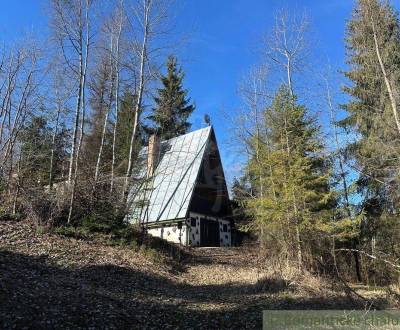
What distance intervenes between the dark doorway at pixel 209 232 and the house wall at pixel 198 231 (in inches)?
10.1

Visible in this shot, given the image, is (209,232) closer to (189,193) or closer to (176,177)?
(189,193)

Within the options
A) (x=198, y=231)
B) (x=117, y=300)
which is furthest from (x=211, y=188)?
(x=117, y=300)

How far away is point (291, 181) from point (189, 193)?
34.6ft

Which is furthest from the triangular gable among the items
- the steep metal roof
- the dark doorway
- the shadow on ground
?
the shadow on ground

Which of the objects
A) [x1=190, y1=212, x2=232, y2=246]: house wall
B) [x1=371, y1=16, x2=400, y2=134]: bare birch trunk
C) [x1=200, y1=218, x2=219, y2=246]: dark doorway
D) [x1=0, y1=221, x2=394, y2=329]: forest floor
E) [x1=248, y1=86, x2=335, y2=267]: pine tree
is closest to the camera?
[x1=0, y1=221, x2=394, y2=329]: forest floor

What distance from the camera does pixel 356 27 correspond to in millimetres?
16656

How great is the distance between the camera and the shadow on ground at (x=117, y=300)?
307 inches

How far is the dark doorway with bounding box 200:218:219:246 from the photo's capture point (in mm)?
25859

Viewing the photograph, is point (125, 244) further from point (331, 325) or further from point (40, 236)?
point (331, 325)

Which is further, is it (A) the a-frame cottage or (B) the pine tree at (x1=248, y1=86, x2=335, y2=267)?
(A) the a-frame cottage

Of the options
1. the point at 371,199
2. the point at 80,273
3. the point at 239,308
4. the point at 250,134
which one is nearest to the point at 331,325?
the point at 239,308

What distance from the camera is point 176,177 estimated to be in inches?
1070

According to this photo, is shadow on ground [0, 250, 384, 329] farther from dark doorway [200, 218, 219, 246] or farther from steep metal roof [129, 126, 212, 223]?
dark doorway [200, 218, 219, 246]

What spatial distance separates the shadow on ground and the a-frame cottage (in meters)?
11.8
